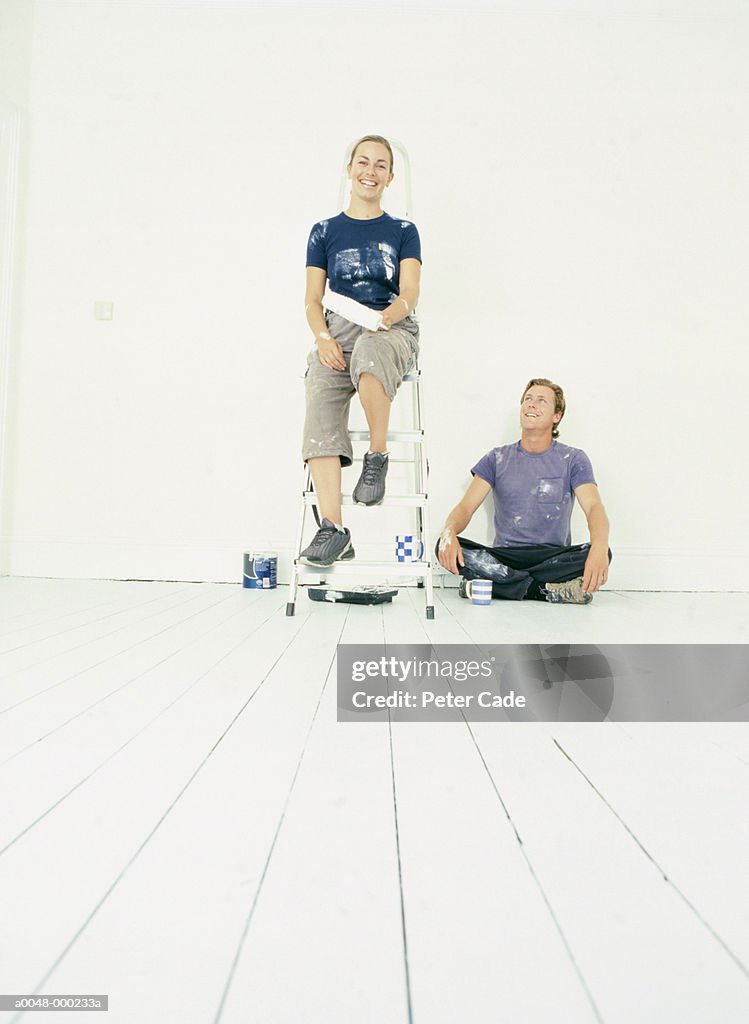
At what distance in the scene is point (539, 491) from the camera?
256 centimetres

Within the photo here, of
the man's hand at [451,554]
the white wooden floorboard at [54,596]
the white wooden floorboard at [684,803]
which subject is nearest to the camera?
the white wooden floorboard at [684,803]

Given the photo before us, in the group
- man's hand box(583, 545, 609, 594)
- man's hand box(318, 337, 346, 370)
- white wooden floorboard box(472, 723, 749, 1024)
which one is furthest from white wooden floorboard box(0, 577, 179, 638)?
man's hand box(583, 545, 609, 594)

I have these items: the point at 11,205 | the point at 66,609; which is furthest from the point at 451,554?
the point at 11,205

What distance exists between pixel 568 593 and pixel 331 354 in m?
1.04

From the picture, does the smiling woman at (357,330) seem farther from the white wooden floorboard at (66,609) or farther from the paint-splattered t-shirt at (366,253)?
the white wooden floorboard at (66,609)

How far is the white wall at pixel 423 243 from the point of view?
9.09 feet

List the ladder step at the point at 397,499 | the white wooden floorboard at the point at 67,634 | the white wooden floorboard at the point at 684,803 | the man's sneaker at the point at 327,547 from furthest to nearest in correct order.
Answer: the ladder step at the point at 397,499 → the man's sneaker at the point at 327,547 → the white wooden floorboard at the point at 67,634 → the white wooden floorboard at the point at 684,803

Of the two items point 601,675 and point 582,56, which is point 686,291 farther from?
point 601,675

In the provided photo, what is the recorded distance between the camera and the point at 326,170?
9.24 ft

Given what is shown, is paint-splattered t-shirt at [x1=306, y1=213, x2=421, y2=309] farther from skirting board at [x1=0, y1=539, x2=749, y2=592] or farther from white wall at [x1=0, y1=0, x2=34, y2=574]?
white wall at [x1=0, y1=0, x2=34, y2=574]

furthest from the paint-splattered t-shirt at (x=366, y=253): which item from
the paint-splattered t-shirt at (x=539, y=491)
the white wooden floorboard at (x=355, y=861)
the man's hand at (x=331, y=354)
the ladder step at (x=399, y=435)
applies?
the white wooden floorboard at (x=355, y=861)

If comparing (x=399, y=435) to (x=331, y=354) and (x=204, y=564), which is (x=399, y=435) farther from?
(x=204, y=564)

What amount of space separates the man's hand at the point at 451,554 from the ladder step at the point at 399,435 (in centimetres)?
44

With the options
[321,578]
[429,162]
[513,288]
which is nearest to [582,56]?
[429,162]
